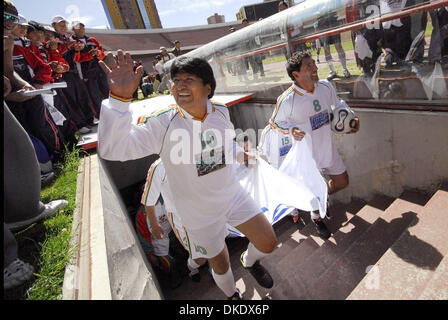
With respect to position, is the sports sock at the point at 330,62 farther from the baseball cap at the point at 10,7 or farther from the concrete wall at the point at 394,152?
the baseball cap at the point at 10,7

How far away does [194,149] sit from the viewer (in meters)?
2.04

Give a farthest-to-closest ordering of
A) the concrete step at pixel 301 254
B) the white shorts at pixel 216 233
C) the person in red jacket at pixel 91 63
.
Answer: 1. the person in red jacket at pixel 91 63
2. the concrete step at pixel 301 254
3. the white shorts at pixel 216 233

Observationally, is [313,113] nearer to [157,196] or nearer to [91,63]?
[157,196]

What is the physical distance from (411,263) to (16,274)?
111 inches

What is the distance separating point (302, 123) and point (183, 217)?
2.13 meters

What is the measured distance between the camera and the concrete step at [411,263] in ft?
5.96

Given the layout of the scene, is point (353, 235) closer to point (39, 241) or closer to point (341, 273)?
point (341, 273)

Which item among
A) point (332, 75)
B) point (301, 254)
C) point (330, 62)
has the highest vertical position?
point (330, 62)

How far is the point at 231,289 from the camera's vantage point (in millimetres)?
2545

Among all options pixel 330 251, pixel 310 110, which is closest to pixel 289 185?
pixel 330 251

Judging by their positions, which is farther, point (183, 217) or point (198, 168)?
point (183, 217)

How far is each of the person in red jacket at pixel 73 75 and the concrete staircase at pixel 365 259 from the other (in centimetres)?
437

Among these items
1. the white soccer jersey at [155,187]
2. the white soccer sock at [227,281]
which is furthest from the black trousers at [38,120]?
the white soccer sock at [227,281]
